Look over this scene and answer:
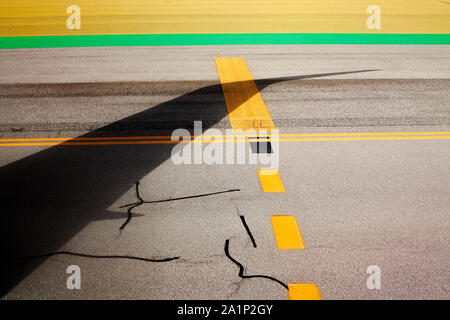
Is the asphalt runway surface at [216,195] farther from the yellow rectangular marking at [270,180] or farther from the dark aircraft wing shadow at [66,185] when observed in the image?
the yellow rectangular marking at [270,180]

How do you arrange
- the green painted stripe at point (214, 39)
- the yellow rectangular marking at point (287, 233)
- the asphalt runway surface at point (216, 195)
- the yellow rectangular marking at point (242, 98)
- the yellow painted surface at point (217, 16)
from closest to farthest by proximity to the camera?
1. the asphalt runway surface at point (216, 195)
2. the yellow rectangular marking at point (287, 233)
3. the yellow rectangular marking at point (242, 98)
4. the green painted stripe at point (214, 39)
5. the yellow painted surface at point (217, 16)

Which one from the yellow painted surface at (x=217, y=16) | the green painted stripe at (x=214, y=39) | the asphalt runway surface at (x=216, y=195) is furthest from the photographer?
the yellow painted surface at (x=217, y=16)

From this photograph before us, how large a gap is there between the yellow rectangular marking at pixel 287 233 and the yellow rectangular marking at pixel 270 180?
2.23 feet

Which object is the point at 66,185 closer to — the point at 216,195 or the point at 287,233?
the point at 216,195

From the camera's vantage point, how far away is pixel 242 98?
28.8 ft

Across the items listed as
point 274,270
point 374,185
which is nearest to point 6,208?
point 274,270

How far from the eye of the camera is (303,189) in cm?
541

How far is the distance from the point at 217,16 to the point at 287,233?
1647 centimetres

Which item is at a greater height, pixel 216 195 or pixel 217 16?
pixel 217 16

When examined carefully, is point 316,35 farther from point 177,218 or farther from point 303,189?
point 177,218

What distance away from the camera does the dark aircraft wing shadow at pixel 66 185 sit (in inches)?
172

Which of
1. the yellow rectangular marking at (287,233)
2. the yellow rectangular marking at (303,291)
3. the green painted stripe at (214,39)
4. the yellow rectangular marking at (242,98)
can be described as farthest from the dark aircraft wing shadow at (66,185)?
the green painted stripe at (214,39)

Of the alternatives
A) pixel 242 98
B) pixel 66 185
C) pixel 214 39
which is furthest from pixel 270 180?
pixel 214 39

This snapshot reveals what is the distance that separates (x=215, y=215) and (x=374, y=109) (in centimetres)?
535
